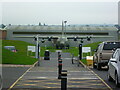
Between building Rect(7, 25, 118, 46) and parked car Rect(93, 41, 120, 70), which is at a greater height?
building Rect(7, 25, 118, 46)

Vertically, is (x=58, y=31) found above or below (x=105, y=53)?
above

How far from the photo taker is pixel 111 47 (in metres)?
20.9

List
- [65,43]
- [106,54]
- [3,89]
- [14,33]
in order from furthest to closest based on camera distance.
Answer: [14,33], [65,43], [106,54], [3,89]

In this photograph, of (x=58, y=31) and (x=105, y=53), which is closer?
(x=105, y=53)

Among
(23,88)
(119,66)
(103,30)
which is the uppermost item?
(103,30)

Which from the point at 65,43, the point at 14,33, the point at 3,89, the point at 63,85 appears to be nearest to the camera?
the point at 63,85

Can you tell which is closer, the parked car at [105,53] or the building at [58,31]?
the parked car at [105,53]

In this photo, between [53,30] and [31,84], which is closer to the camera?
[31,84]

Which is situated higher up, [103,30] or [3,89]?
[103,30]

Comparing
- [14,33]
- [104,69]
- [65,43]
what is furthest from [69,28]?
[104,69]

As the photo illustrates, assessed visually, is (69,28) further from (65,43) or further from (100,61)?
(100,61)

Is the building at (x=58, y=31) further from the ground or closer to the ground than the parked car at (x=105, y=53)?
further from the ground

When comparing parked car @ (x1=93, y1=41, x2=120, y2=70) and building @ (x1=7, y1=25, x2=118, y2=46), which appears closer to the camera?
parked car @ (x1=93, y1=41, x2=120, y2=70)

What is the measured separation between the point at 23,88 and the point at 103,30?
3731 inches
